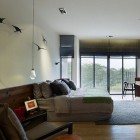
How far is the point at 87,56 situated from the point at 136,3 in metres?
4.95

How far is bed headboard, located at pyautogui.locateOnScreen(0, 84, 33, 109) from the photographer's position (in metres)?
3.14

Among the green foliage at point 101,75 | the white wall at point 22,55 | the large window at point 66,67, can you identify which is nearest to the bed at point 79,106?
the white wall at point 22,55

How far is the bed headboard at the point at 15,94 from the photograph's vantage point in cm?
314

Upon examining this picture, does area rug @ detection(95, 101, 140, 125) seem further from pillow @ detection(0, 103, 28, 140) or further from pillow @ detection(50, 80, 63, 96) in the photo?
pillow @ detection(0, 103, 28, 140)

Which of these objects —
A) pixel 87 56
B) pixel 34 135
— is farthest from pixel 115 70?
pixel 34 135

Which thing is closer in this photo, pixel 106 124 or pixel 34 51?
pixel 106 124

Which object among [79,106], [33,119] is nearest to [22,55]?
[33,119]

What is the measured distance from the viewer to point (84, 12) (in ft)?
15.0

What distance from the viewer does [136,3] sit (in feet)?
12.8

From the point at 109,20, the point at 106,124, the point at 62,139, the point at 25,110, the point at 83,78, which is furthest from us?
the point at 83,78

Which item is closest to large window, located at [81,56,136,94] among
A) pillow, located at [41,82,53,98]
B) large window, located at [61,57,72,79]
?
large window, located at [61,57,72,79]

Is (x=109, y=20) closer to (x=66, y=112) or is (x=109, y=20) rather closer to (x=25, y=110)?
(x=66, y=112)

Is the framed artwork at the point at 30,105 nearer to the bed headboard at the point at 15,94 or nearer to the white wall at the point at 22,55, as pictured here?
the bed headboard at the point at 15,94

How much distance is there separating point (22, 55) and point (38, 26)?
1.39 m
